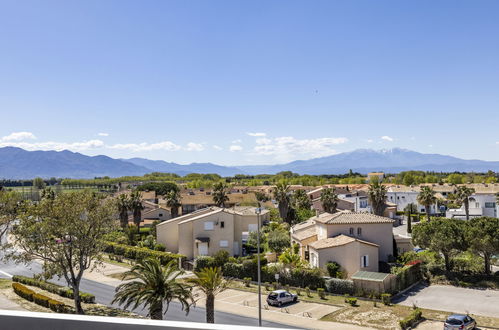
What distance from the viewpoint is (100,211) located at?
29094 millimetres

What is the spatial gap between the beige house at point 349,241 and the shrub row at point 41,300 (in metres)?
21.5

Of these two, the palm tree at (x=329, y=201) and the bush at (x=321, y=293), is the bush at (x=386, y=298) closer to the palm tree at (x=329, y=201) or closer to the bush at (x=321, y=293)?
the bush at (x=321, y=293)

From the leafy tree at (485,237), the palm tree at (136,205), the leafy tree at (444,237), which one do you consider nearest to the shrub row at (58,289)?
the palm tree at (136,205)

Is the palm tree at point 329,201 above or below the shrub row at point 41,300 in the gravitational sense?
above

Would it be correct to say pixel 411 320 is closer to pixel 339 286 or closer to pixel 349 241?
pixel 339 286

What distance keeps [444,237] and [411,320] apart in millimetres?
14537

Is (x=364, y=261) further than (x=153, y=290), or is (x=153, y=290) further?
(x=364, y=261)

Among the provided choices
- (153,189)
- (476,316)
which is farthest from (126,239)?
(153,189)

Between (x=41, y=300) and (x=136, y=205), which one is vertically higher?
(x=136, y=205)

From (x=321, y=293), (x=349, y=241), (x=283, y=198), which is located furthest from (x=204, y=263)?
(x=283, y=198)

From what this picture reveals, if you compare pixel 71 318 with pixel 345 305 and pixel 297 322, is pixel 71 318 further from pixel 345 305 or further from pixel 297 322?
pixel 345 305

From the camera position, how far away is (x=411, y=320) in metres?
25.8

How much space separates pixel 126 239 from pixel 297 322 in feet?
115

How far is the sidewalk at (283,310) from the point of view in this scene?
1044 inches
